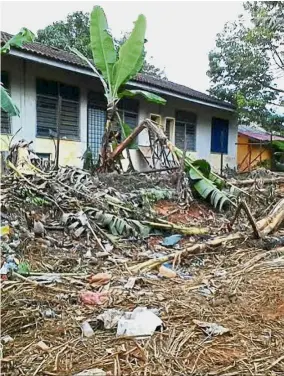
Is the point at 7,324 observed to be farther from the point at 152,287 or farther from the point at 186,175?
the point at 186,175

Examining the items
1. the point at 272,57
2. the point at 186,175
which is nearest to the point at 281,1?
the point at 272,57

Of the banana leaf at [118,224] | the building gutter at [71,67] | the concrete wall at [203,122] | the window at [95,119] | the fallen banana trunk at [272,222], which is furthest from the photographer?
the concrete wall at [203,122]

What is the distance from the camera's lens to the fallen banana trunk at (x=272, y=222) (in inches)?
235

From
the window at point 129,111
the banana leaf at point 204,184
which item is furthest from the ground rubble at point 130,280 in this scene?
the window at point 129,111

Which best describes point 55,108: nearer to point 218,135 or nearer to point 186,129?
point 186,129

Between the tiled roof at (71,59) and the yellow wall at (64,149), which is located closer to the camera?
the tiled roof at (71,59)

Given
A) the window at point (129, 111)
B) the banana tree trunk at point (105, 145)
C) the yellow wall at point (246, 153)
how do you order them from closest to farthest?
1. the banana tree trunk at point (105, 145)
2. the window at point (129, 111)
3. the yellow wall at point (246, 153)

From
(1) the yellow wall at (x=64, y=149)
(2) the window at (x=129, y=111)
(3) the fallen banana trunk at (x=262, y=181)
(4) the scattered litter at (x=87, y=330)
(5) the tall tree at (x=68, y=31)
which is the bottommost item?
(4) the scattered litter at (x=87, y=330)

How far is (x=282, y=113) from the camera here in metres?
20.2

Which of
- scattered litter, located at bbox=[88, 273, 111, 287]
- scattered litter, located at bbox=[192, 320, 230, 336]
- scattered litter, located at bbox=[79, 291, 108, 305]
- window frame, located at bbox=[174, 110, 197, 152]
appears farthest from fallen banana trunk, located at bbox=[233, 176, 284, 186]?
window frame, located at bbox=[174, 110, 197, 152]

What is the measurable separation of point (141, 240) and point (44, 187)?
169 cm

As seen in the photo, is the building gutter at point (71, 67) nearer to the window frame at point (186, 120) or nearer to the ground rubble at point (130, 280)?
the window frame at point (186, 120)

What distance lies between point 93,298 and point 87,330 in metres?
0.59

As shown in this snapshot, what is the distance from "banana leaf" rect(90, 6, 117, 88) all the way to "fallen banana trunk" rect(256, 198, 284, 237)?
5.38 metres
